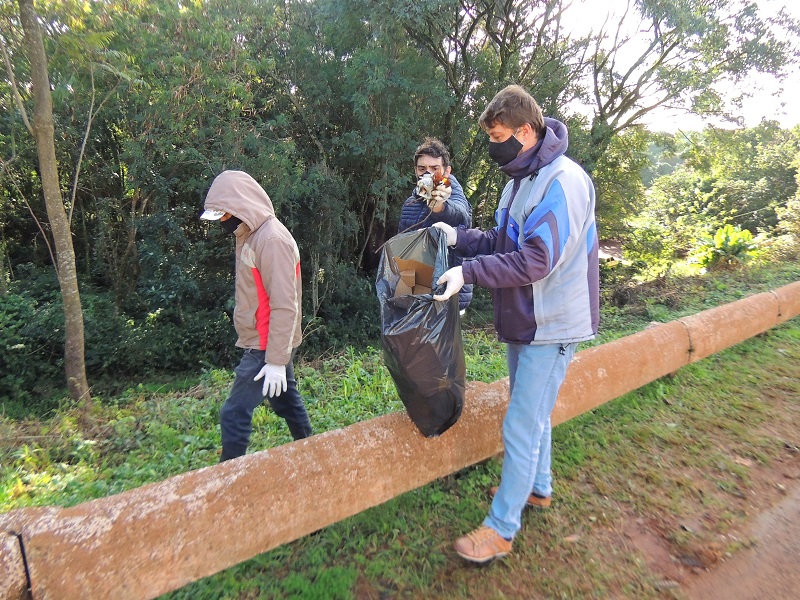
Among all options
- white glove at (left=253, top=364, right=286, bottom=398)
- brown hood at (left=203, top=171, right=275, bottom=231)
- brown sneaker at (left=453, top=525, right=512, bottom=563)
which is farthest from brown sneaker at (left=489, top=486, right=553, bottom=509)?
brown hood at (left=203, top=171, right=275, bottom=231)

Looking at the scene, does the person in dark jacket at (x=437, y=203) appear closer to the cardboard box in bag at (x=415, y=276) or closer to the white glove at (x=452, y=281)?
the cardboard box in bag at (x=415, y=276)

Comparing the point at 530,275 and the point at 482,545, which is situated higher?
the point at 530,275

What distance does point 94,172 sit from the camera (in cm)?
905

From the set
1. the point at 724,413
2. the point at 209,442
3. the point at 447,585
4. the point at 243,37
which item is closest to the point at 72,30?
the point at 243,37

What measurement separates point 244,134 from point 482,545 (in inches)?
276

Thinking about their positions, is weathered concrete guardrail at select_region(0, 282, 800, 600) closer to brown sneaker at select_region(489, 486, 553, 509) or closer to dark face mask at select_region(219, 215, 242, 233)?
brown sneaker at select_region(489, 486, 553, 509)

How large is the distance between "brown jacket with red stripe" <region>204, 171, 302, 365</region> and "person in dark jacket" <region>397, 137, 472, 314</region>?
83cm

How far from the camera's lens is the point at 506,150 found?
2.20 meters

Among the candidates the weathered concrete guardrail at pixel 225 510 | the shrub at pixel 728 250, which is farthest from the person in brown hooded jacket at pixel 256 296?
the shrub at pixel 728 250

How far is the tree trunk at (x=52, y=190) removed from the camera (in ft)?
15.5

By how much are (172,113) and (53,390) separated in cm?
432

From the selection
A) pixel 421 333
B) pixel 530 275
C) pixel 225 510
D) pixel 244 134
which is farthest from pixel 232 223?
pixel 244 134

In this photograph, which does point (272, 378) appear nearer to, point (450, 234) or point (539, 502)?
point (450, 234)

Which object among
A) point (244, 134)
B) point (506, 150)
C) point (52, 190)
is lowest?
point (506, 150)
